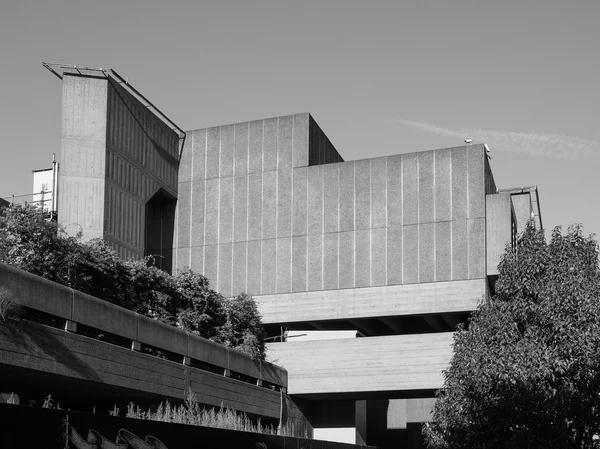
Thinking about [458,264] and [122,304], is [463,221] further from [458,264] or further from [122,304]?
[122,304]

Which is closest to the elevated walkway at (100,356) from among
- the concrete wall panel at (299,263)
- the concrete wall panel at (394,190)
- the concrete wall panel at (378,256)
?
the concrete wall panel at (299,263)

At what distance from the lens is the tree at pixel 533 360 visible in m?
19.5

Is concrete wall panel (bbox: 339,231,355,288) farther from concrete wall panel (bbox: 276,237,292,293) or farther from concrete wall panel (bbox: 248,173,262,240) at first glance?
concrete wall panel (bbox: 248,173,262,240)

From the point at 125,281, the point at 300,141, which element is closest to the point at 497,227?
the point at 300,141

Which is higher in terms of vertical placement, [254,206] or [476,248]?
[254,206]

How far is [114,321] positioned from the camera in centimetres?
2111

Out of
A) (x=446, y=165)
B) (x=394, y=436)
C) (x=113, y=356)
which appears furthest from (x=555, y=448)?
(x=394, y=436)

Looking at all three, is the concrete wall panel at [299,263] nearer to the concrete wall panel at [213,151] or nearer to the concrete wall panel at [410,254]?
the concrete wall panel at [410,254]

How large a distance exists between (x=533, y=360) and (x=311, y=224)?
1850 centimetres

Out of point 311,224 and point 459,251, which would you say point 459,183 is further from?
point 311,224

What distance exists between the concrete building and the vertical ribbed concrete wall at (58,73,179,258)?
6cm

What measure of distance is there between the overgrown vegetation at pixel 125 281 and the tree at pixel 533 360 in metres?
10.4

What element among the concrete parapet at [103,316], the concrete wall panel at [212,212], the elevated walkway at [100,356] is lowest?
the elevated walkway at [100,356]

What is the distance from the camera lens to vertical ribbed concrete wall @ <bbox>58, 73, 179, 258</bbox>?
3212 cm
